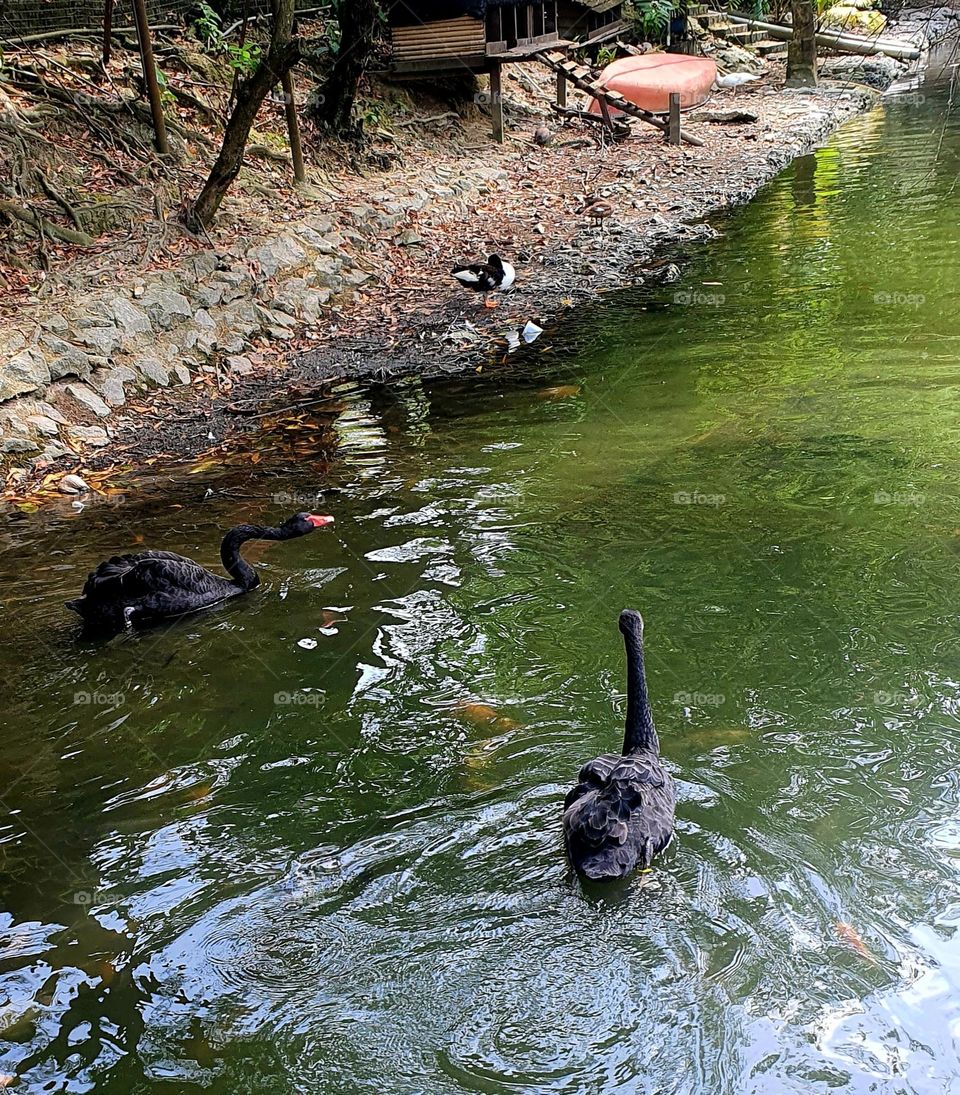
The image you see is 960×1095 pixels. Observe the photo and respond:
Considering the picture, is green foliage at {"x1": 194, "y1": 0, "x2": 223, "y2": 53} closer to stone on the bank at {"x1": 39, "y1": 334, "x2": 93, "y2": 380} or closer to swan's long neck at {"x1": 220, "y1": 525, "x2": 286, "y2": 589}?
stone on the bank at {"x1": 39, "y1": 334, "x2": 93, "y2": 380}

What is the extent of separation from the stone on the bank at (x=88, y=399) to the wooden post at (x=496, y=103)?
1032cm

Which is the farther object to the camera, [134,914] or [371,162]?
[371,162]

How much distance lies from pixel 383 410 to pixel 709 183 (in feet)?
31.3

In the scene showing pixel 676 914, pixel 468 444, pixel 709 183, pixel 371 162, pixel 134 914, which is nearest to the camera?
pixel 676 914

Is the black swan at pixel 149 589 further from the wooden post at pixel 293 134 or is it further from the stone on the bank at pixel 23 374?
the wooden post at pixel 293 134

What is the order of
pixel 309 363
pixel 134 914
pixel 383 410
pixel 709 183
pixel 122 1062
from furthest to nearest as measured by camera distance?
pixel 709 183 < pixel 309 363 < pixel 383 410 < pixel 134 914 < pixel 122 1062

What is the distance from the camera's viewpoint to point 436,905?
3.85 m

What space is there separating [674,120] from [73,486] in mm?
14300

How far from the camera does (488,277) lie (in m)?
11.9

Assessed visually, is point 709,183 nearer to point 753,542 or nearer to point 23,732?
point 753,542

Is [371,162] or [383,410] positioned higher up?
[371,162]

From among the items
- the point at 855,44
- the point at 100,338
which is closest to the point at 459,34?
the point at 100,338

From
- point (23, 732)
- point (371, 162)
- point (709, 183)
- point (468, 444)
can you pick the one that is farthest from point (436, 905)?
point (709, 183)

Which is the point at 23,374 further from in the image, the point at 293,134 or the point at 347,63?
the point at 347,63
